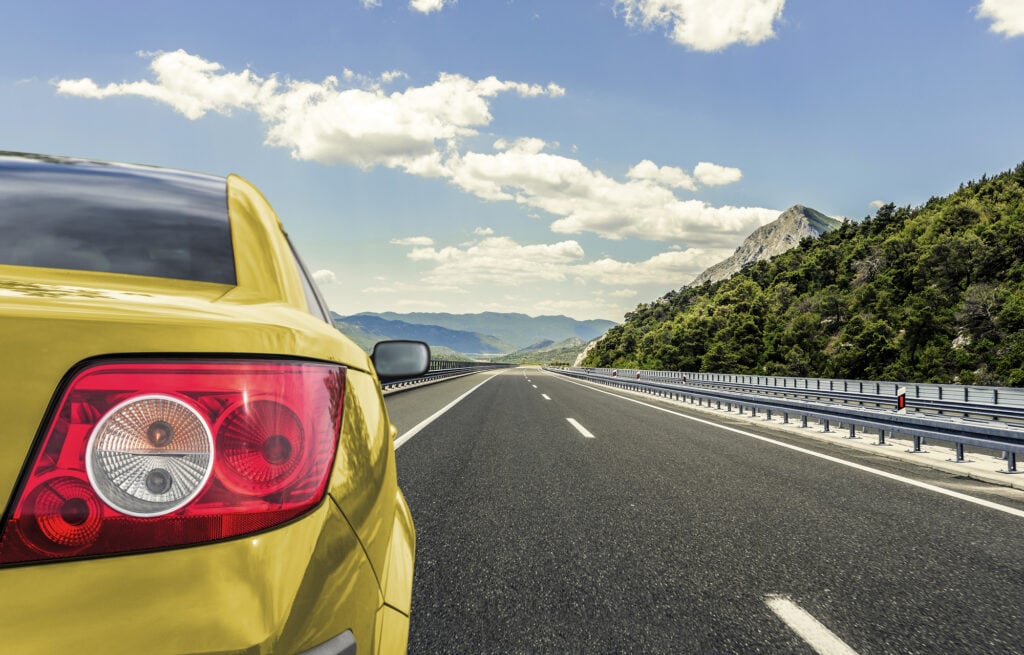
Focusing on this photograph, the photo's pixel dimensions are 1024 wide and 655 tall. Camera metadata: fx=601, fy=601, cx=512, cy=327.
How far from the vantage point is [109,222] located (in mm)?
2111

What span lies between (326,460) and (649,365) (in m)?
105

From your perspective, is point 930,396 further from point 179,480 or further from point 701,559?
point 179,480

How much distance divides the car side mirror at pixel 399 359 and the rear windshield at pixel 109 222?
1022mm

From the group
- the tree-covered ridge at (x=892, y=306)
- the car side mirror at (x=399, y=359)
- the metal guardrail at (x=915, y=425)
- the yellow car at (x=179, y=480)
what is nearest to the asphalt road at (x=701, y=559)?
the metal guardrail at (x=915, y=425)

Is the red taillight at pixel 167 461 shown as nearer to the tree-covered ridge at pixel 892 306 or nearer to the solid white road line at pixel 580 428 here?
the solid white road line at pixel 580 428

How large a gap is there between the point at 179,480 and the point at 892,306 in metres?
77.6

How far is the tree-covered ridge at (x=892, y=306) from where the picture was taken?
175ft

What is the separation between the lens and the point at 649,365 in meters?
103

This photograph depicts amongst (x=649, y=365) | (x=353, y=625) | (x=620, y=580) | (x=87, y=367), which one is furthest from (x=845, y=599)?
(x=649, y=365)

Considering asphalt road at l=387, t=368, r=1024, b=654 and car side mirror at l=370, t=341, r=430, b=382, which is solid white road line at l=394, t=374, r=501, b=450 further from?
car side mirror at l=370, t=341, r=430, b=382

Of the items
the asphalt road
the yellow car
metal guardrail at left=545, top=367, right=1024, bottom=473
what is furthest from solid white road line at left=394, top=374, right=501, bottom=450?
the yellow car

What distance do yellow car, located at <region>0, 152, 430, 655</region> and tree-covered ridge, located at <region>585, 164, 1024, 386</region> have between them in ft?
187

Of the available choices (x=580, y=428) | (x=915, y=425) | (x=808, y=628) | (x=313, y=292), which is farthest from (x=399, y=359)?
(x=580, y=428)

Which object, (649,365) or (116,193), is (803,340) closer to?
(649,365)
